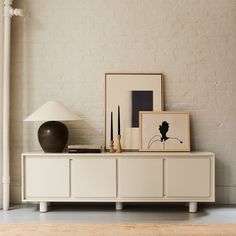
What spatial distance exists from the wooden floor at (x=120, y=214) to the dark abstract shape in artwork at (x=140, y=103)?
1002 mm

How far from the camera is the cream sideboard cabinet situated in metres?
4.52

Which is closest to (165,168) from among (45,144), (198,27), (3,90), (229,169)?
(229,169)

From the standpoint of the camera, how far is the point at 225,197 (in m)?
4.98

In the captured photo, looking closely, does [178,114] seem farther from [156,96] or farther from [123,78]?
[123,78]

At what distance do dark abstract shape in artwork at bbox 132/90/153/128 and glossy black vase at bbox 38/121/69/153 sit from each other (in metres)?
0.85

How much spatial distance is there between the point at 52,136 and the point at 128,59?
1.29 m

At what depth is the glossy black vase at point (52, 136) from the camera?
455cm

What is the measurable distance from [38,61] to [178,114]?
5.77 ft

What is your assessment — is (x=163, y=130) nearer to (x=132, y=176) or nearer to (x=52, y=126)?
(x=132, y=176)

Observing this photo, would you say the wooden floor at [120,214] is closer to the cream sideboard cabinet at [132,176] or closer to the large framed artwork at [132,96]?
the cream sideboard cabinet at [132,176]

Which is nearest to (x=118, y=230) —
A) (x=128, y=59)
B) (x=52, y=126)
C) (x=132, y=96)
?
(x=52, y=126)

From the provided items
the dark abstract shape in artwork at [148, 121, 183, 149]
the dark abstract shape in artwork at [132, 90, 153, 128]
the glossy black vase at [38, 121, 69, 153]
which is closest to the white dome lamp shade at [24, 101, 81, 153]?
the glossy black vase at [38, 121, 69, 153]

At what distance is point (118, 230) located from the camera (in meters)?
1.55

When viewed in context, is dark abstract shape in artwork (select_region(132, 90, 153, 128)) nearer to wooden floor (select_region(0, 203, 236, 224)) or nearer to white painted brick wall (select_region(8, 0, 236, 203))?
white painted brick wall (select_region(8, 0, 236, 203))
